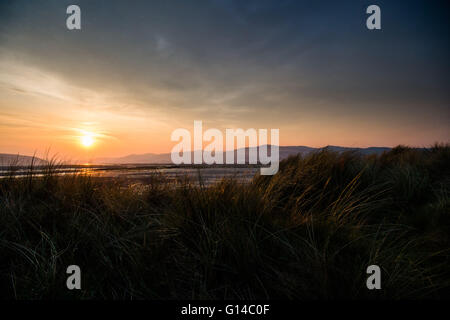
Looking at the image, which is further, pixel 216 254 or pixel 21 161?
pixel 21 161

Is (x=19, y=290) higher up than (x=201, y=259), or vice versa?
(x=201, y=259)

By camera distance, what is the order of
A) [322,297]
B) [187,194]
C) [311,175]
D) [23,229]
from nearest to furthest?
[322,297] → [23,229] → [187,194] → [311,175]

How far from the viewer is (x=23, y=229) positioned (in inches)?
76.7

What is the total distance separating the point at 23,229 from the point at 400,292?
2988 mm

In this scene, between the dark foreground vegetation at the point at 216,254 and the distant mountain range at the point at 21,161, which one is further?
the distant mountain range at the point at 21,161

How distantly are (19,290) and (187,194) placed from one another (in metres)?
1.32

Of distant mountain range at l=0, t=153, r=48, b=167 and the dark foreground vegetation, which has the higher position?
distant mountain range at l=0, t=153, r=48, b=167

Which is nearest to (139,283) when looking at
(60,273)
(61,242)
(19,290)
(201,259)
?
(201,259)

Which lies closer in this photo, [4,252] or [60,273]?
[60,273]

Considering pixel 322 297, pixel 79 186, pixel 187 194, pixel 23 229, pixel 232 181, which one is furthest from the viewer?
pixel 79 186

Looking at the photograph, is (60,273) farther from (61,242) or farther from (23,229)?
(23,229)

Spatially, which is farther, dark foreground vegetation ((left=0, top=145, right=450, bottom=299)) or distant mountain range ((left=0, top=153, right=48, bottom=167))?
distant mountain range ((left=0, top=153, right=48, bottom=167))

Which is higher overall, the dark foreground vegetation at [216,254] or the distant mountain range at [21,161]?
the distant mountain range at [21,161]
